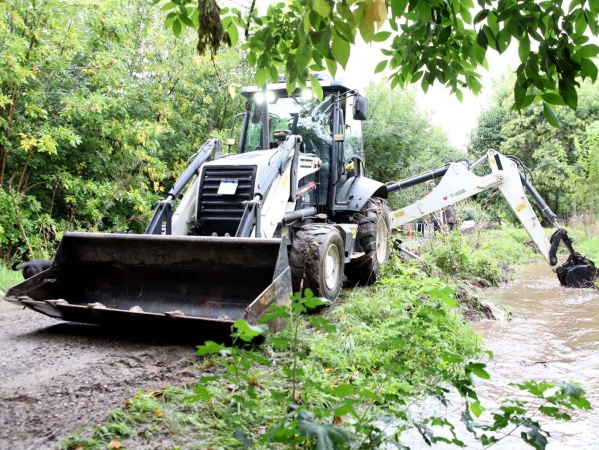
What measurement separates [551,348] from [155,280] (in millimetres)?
4299

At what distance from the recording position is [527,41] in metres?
2.43

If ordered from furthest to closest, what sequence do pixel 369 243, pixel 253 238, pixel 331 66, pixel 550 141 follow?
pixel 550 141
pixel 369 243
pixel 253 238
pixel 331 66

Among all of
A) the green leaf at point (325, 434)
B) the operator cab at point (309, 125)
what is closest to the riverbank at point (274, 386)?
the green leaf at point (325, 434)

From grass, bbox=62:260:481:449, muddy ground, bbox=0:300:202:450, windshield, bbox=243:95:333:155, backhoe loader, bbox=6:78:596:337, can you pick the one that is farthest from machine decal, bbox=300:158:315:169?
muddy ground, bbox=0:300:202:450

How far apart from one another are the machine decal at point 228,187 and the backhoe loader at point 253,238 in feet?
0.04

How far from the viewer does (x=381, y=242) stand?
30.7 feet

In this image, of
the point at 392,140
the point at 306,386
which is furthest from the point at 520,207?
the point at 392,140

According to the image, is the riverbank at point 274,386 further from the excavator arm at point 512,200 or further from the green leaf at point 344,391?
the excavator arm at point 512,200

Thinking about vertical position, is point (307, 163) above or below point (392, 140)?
below

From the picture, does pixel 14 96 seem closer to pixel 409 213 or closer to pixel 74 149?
pixel 74 149

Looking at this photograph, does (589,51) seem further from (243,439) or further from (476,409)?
(243,439)

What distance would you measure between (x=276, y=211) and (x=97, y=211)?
6001 mm

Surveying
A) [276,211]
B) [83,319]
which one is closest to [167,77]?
[276,211]

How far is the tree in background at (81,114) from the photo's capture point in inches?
380
